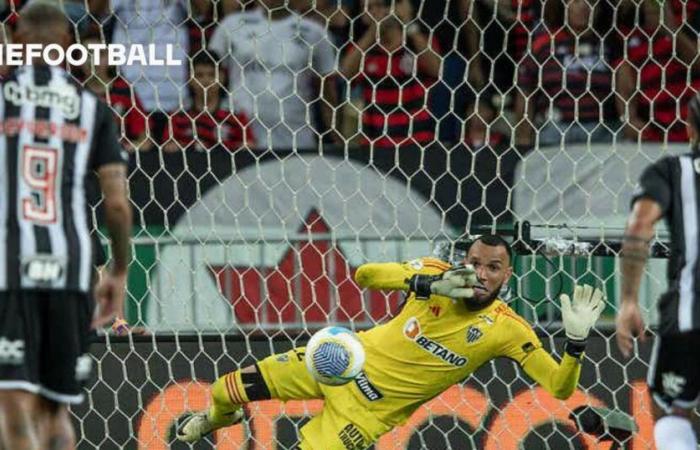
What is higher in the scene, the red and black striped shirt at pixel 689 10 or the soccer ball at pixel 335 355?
the red and black striped shirt at pixel 689 10

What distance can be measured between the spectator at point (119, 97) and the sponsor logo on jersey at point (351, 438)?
1.75 m

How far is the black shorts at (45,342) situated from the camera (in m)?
5.13

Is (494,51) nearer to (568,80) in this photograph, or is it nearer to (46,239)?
(568,80)

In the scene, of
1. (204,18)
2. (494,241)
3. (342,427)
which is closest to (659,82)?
(494,241)

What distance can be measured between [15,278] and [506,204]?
10.4ft

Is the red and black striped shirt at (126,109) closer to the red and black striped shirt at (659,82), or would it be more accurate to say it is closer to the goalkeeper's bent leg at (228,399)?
the goalkeeper's bent leg at (228,399)

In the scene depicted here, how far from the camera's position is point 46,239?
5188 millimetres

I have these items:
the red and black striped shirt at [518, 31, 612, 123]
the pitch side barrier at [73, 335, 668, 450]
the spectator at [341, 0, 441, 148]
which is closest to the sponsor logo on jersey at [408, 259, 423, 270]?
the pitch side barrier at [73, 335, 668, 450]

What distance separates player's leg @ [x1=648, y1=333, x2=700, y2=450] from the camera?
17.6ft

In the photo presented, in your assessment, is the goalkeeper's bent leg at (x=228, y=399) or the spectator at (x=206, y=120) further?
the spectator at (x=206, y=120)

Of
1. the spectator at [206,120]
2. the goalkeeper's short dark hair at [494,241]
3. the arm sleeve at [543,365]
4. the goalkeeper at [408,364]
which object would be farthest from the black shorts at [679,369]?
the spectator at [206,120]

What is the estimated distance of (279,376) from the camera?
7.25m

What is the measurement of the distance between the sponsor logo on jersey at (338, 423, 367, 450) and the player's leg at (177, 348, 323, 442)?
22 centimetres

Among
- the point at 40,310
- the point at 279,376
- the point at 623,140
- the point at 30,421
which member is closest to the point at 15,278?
the point at 40,310
